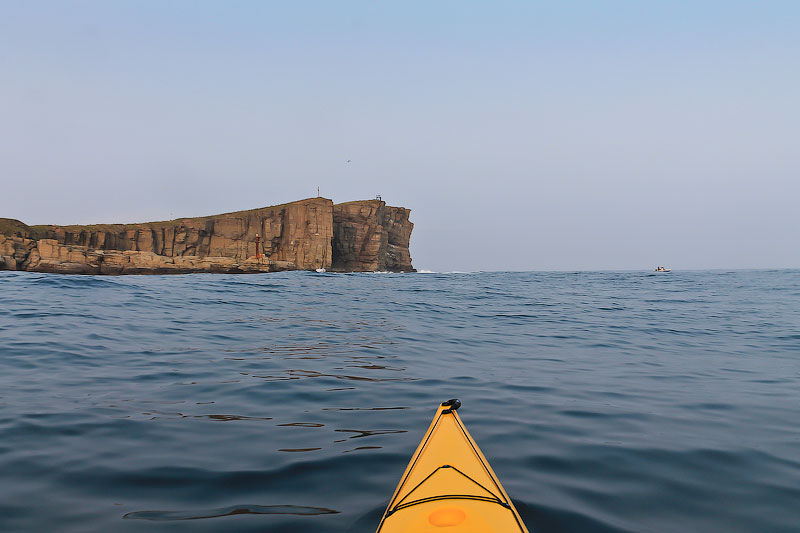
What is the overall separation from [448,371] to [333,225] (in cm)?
8813

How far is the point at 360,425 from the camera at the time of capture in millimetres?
4410

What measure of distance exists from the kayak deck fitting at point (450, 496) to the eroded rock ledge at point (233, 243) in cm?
6705

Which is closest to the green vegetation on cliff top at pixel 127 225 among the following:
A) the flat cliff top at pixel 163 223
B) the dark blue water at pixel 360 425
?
the flat cliff top at pixel 163 223

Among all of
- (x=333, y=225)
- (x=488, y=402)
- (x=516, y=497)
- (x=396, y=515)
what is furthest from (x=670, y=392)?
(x=333, y=225)

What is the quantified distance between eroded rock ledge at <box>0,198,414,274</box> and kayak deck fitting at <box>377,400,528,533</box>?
67.0m

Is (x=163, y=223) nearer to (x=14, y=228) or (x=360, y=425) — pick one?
(x=14, y=228)

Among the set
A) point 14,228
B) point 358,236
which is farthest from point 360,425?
point 358,236

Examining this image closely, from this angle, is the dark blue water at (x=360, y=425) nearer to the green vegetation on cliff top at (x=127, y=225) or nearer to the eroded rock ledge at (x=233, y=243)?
the eroded rock ledge at (x=233, y=243)

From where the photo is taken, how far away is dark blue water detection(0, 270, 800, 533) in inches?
111

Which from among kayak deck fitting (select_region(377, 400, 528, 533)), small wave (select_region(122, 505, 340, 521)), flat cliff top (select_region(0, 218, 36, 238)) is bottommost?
small wave (select_region(122, 505, 340, 521))

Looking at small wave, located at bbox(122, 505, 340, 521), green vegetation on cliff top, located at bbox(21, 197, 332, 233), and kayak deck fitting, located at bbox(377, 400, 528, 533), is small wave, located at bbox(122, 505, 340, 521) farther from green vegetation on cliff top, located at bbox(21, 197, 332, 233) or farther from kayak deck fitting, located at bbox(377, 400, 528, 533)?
green vegetation on cliff top, located at bbox(21, 197, 332, 233)

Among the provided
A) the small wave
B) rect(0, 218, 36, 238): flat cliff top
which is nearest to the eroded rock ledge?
rect(0, 218, 36, 238): flat cliff top

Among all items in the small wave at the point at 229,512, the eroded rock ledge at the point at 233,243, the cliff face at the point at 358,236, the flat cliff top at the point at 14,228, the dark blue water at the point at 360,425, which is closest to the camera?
the small wave at the point at 229,512

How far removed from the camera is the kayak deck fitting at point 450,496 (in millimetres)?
1993
